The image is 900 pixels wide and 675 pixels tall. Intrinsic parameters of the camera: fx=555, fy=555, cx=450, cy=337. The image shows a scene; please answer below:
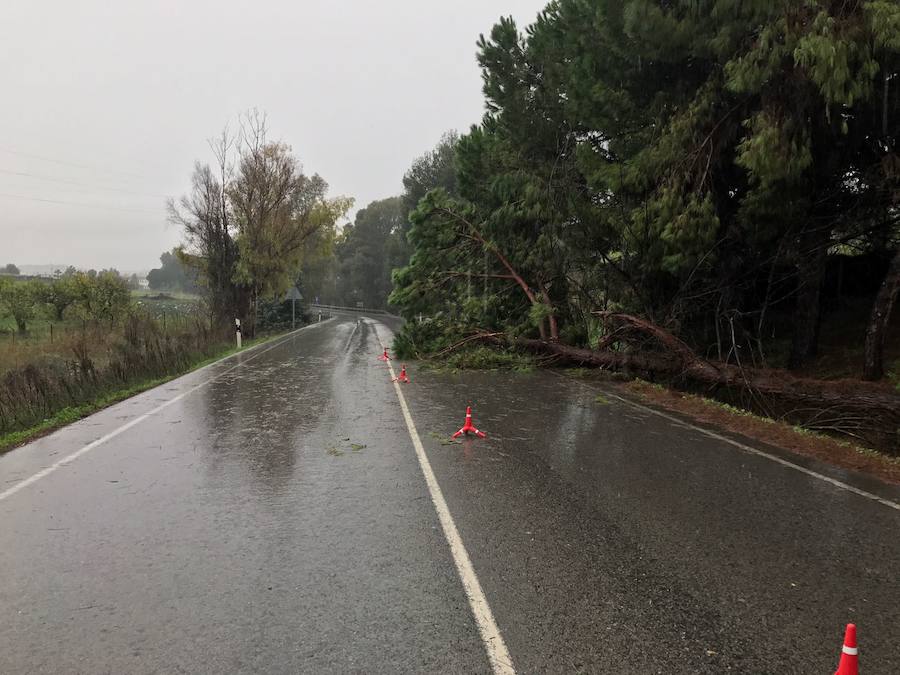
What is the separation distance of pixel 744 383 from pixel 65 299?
1126 inches

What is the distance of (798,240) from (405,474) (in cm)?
972

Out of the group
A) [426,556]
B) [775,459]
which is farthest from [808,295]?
[426,556]

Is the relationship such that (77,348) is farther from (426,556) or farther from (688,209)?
(688,209)

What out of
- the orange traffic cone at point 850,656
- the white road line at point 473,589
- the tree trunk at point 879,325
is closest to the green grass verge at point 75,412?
the white road line at point 473,589

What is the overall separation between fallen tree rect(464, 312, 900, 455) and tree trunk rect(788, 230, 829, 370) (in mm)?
2812

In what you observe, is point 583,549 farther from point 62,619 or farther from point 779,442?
point 779,442

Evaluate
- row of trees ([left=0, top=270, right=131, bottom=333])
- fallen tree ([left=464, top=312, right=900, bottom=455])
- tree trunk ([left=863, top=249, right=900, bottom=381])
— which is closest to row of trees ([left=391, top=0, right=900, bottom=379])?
tree trunk ([left=863, top=249, right=900, bottom=381])

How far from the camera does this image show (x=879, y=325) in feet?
32.0

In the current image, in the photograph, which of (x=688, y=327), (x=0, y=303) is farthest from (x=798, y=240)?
(x=0, y=303)

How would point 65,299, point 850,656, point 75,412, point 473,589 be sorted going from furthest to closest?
point 65,299 → point 75,412 → point 473,589 → point 850,656

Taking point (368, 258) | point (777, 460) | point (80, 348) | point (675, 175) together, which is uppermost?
point (368, 258)

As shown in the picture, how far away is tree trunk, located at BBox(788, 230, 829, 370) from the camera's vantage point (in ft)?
37.0

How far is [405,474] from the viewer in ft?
19.5

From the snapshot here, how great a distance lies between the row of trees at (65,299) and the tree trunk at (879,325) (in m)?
27.0
